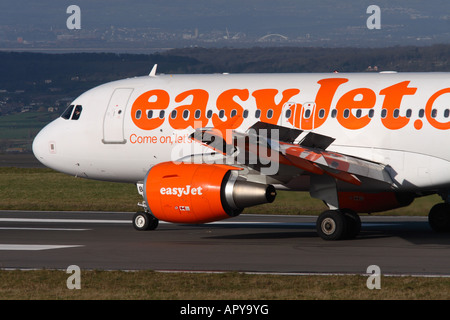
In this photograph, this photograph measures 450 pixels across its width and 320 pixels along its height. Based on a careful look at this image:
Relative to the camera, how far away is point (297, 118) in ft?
88.6

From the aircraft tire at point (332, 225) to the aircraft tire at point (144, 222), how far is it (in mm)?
5974

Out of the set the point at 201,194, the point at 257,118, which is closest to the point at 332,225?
the point at 201,194

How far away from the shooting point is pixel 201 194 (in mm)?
24359

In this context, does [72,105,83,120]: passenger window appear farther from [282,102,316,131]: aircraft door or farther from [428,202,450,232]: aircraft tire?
[428,202,450,232]: aircraft tire

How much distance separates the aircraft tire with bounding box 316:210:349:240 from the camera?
2561 centimetres

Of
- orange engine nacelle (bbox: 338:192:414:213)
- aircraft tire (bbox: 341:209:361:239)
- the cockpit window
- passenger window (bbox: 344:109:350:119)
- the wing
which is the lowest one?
aircraft tire (bbox: 341:209:361:239)

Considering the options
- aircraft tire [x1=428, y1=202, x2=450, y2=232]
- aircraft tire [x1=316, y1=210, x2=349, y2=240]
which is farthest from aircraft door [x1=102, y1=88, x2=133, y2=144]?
aircraft tire [x1=428, y1=202, x2=450, y2=232]

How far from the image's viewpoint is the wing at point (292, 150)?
23500mm

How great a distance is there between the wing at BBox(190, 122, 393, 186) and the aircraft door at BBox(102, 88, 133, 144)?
5414 millimetres

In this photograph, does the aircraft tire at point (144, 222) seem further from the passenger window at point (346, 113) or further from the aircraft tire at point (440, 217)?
the aircraft tire at point (440, 217)

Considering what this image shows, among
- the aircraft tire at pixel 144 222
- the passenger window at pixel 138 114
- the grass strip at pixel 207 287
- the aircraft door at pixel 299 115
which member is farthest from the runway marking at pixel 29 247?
the aircraft door at pixel 299 115

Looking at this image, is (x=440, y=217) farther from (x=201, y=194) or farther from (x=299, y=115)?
(x=201, y=194)

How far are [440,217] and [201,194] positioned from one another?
8.32 metres

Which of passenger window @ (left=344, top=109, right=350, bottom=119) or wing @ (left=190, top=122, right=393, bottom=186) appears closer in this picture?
wing @ (left=190, top=122, right=393, bottom=186)
